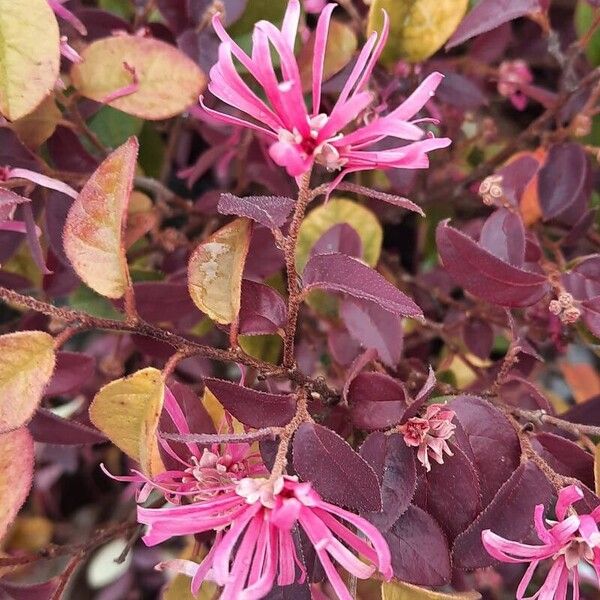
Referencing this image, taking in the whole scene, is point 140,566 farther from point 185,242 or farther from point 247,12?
point 247,12

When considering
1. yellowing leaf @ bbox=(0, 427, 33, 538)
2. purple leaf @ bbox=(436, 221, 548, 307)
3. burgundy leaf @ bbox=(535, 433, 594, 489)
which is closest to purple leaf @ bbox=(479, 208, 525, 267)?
purple leaf @ bbox=(436, 221, 548, 307)

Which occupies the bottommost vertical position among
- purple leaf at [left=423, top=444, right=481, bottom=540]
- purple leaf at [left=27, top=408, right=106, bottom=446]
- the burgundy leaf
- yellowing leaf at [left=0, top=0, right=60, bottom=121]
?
purple leaf at [left=27, top=408, right=106, bottom=446]

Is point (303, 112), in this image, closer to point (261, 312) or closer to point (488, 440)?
point (261, 312)

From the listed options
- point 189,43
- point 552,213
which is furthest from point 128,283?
point 552,213

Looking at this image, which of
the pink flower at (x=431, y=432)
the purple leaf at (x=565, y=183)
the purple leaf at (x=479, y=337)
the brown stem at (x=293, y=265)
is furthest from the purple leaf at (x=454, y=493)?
the purple leaf at (x=565, y=183)

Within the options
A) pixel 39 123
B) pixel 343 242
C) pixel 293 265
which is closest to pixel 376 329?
pixel 343 242

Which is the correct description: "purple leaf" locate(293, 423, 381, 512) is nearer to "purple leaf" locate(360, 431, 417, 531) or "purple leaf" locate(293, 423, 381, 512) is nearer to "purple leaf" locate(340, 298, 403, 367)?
"purple leaf" locate(360, 431, 417, 531)
